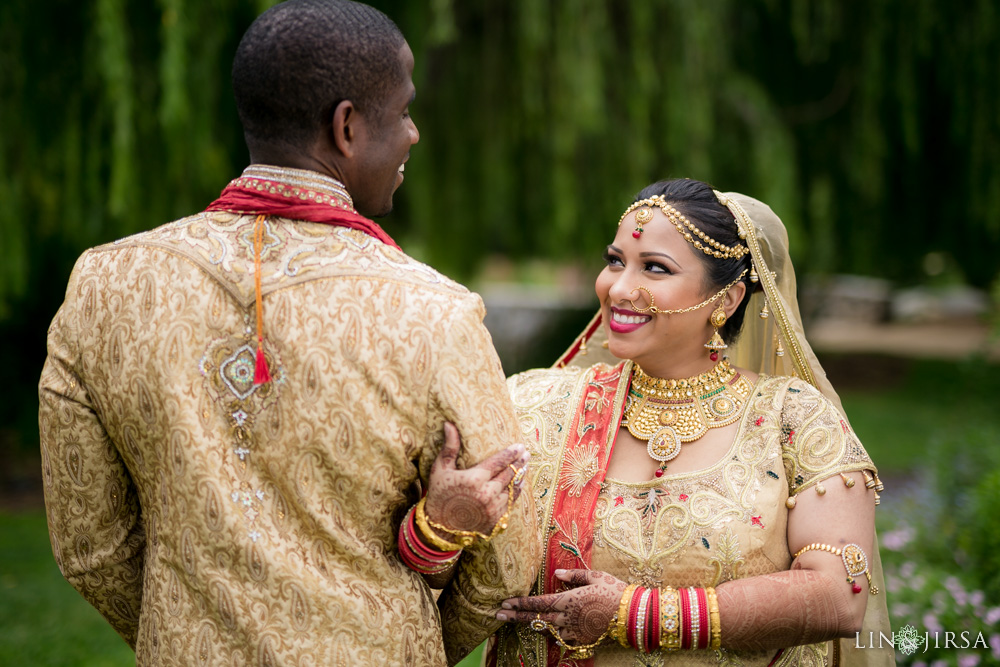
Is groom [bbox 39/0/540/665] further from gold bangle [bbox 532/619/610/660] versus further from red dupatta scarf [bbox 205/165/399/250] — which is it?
gold bangle [bbox 532/619/610/660]

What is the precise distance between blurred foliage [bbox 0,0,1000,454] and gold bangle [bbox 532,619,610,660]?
339cm

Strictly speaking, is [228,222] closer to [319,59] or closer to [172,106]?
[319,59]

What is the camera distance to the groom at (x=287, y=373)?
1.62 metres

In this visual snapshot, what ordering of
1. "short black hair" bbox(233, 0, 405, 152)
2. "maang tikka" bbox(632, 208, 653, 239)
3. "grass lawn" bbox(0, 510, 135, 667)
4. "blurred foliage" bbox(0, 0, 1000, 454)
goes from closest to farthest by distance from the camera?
1. "short black hair" bbox(233, 0, 405, 152)
2. "maang tikka" bbox(632, 208, 653, 239)
3. "grass lawn" bbox(0, 510, 135, 667)
4. "blurred foliage" bbox(0, 0, 1000, 454)

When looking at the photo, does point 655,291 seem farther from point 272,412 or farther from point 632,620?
point 272,412

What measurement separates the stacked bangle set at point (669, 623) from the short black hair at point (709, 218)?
78 centimetres

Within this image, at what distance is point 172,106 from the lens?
14.9ft

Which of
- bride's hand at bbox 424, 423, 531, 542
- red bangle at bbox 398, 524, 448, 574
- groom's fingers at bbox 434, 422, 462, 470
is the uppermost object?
groom's fingers at bbox 434, 422, 462, 470

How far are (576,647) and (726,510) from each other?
0.47 m

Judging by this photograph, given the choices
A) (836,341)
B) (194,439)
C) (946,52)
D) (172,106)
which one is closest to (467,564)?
(194,439)

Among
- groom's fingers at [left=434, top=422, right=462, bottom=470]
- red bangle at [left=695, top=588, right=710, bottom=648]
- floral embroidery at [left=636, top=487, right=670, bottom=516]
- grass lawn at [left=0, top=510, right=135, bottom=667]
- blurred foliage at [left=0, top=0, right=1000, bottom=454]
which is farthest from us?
blurred foliage at [left=0, top=0, right=1000, bottom=454]

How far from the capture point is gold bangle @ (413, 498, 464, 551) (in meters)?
1.71

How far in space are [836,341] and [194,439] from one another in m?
15.2

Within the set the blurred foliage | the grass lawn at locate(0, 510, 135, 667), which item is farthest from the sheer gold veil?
the grass lawn at locate(0, 510, 135, 667)
